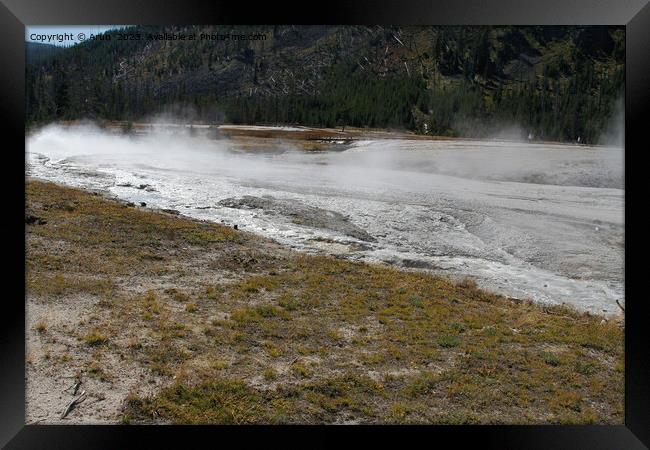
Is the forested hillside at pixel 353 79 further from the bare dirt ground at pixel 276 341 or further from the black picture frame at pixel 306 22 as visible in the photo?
the bare dirt ground at pixel 276 341

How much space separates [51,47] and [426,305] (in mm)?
6557

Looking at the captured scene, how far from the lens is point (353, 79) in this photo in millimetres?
8773

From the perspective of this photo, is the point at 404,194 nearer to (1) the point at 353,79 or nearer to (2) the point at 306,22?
(1) the point at 353,79

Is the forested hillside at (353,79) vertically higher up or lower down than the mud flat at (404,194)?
higher up

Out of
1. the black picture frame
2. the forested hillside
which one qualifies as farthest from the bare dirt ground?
the forested hillside

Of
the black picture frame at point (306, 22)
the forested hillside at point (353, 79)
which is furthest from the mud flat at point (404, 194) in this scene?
Result: the black picture frame at point (306, 22)

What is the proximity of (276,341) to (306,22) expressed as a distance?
4.18 metres

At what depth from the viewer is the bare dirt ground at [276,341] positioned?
5492 millimetres

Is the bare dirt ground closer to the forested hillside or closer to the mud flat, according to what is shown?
the mud flat

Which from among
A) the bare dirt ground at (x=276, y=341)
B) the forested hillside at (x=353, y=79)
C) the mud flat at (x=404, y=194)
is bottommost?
the bare dirt ground at (x=276, y=341)

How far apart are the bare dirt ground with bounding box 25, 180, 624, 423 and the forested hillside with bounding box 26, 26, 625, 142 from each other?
2031 millimetres

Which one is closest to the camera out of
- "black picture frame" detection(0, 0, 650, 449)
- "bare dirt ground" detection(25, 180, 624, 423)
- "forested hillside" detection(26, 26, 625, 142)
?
"black picture frame" detection(0, 0, 650, 449)

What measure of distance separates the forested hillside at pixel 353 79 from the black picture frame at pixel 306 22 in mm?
766

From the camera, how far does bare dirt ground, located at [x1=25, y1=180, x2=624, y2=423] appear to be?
5492mm
